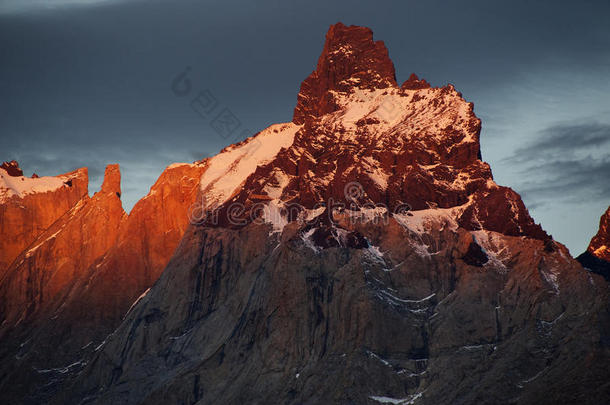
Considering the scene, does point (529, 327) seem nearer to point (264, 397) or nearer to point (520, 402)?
point (520, 402)

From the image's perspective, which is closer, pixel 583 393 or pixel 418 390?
pixel 583 393

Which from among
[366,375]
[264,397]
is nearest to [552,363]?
[366,375]

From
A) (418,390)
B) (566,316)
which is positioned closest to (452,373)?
(418,390)

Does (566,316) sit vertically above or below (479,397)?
above

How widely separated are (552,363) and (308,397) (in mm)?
35904

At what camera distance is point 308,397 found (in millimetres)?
196500

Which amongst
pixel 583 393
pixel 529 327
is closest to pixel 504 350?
pixel 529 327

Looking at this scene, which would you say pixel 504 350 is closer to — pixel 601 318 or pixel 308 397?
pixel 601 318

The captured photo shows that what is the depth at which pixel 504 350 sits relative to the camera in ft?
646

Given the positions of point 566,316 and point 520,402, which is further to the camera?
point 566,316

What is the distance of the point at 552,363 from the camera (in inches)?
7490

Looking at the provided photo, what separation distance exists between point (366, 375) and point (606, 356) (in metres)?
35.4

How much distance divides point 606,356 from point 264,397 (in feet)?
167

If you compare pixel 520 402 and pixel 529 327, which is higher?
pixel 529 327
